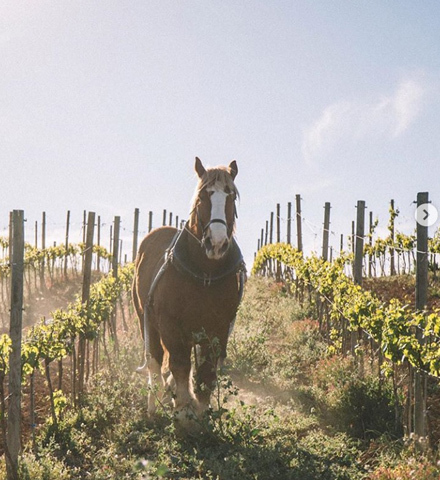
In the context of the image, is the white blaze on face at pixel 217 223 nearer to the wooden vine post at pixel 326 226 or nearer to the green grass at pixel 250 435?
the green grass at pixel 250 435

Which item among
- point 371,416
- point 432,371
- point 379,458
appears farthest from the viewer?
point 371,416

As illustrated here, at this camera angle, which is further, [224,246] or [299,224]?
[299,224]

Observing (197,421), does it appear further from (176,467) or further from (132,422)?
(132,422)

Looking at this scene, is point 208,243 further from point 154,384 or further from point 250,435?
point 154,384

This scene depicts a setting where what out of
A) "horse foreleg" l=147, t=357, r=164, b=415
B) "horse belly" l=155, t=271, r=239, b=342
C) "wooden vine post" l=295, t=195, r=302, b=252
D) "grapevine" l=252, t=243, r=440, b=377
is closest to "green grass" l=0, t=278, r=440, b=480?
"horse foreleg" l=147, t=357, r=164, b=415

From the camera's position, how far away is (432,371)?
5.13 metres

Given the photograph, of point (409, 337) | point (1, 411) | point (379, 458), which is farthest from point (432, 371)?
point (1, 411)

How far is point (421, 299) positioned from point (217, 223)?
106 inches

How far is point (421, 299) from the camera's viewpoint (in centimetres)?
627

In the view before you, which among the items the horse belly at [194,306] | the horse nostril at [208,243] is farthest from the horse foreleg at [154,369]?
the horse nostril at [208,243]

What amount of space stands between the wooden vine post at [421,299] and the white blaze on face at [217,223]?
2.42 m

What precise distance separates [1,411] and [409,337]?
4366 millimetres

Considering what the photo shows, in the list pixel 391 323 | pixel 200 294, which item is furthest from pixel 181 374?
pixel 391 323

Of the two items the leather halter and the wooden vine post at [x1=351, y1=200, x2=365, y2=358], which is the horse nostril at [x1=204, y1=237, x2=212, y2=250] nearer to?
the leather halter
